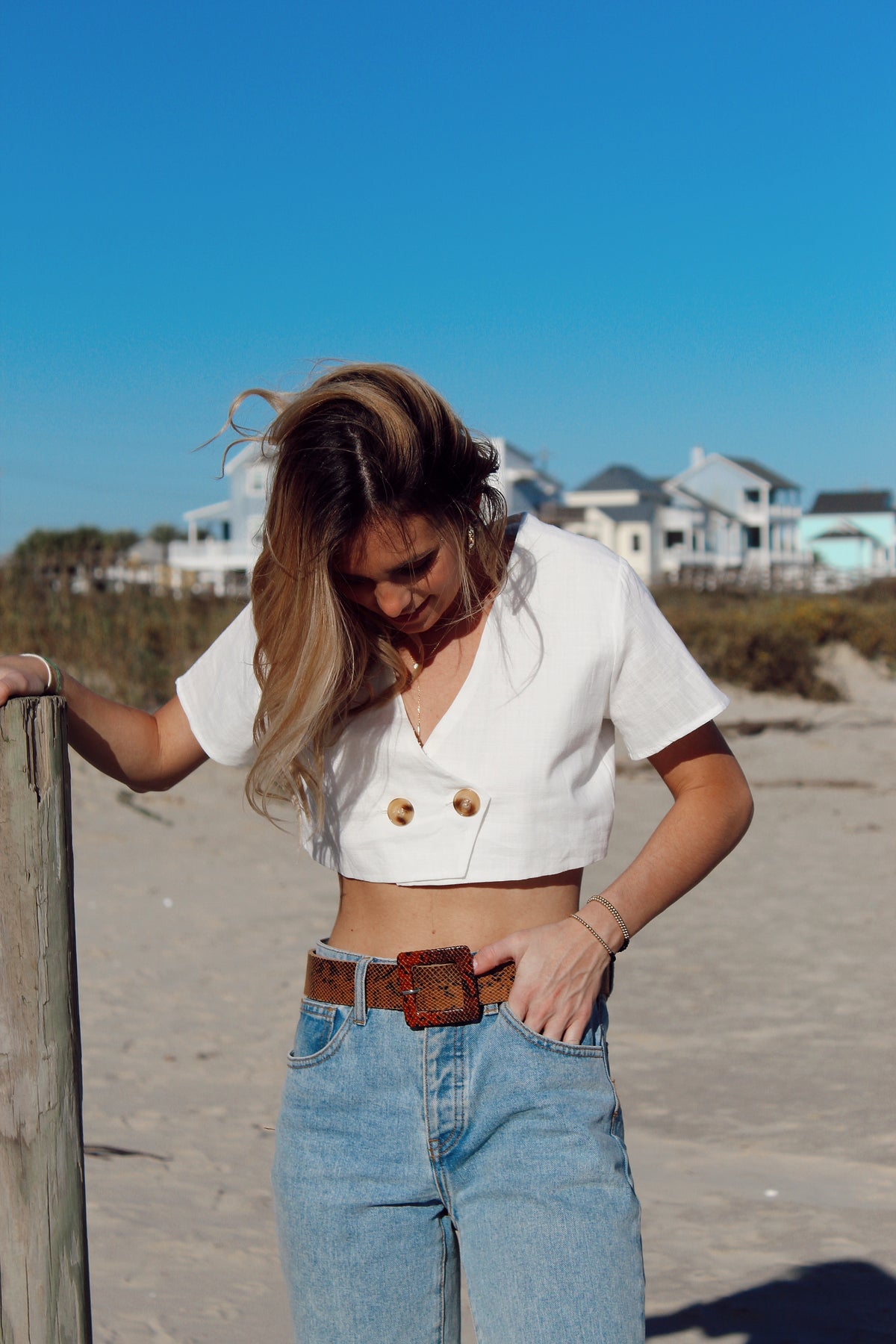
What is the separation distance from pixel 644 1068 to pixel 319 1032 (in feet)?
13.3

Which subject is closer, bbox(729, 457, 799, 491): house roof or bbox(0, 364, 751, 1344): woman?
bbox(0, 364, 751, 1344): woman

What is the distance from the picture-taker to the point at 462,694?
5.98 ft

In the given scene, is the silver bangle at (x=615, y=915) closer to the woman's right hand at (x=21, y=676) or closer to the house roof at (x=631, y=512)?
the woman's right hand at (x=21, y=676)

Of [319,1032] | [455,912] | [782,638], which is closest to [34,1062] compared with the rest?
[319,1032]

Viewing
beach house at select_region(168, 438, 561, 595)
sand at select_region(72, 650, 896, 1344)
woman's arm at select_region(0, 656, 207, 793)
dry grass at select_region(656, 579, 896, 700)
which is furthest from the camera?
beach house at select_region(168, 438, 561, 595)

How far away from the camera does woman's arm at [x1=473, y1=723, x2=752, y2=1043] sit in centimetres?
171

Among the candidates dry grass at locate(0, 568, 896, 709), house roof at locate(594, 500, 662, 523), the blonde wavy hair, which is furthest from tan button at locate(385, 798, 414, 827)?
house roof at locate(594, 500, 662, 523)

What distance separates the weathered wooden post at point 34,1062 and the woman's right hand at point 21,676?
0.06 meters

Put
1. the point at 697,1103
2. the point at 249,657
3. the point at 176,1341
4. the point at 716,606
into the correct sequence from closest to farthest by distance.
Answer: the point at 249,657
the point at 176,1341
the point at 697,1103
the point at 716,606

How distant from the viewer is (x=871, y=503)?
250 ft

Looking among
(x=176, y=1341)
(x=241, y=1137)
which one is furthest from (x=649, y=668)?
(x=241, y=1137)

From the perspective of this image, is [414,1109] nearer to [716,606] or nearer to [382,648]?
[382,648]

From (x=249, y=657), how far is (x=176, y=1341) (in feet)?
6.87

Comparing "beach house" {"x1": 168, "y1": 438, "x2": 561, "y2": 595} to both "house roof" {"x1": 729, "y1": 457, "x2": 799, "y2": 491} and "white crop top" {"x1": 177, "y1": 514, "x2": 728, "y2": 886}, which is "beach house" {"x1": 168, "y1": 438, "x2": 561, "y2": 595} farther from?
"white crop top" {"x1": 177, "y1": 514, "x2": 728, "y2": 886}
